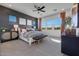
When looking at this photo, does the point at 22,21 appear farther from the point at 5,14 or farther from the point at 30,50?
the point at 30,50

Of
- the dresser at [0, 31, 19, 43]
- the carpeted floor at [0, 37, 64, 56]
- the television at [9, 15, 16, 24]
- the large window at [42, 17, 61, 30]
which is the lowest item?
the carpeted floor at [0, 37, 64, 56]

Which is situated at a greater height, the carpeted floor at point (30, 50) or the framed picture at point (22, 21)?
the framed picture at point (22, 21)

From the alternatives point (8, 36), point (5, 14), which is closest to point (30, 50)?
point (8, 36)

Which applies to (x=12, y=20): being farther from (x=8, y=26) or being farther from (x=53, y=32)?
(x=53, y=32)

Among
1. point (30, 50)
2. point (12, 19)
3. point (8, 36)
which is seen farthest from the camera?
point (12, 19)

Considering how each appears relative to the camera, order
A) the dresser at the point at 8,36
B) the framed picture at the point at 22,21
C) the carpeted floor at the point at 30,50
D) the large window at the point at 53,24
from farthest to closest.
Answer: the framed picture at the point at 22,21 < the large window at the point at 53,24 < the dresser at the point at 8,36 < the carpeted floor at the point at 30,50

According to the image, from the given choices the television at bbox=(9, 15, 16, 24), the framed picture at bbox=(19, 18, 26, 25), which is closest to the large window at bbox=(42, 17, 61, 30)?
the framed picture at bbox=(19, 18, 26, 25)

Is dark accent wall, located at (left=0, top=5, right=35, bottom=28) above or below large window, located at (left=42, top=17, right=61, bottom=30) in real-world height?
above

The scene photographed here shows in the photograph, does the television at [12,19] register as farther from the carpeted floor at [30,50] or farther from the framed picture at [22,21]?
the carpeted floor at [30,50]

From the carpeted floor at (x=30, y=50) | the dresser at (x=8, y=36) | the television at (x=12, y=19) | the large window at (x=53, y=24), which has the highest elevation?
the television at (x=12, y=19)

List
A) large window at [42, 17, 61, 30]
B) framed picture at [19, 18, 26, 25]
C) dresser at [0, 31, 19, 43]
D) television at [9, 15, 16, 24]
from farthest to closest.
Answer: framed picture at [19, 18, 26, 25]
television at [9, 15, 16, 24]
large window at [42, 17, 61, 30]
dresser at [0, 31, 19, 43]

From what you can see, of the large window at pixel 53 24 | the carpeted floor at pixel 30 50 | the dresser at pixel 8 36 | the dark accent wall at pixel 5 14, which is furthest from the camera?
the large window at pixel 53 24

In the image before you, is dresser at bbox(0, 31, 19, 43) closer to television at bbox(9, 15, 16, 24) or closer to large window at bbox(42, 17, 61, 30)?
television at bbox(9, 15, 16, 24)

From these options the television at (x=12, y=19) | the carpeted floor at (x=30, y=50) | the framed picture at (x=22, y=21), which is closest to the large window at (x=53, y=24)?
the carpeted floor at (x=30, y=50)
